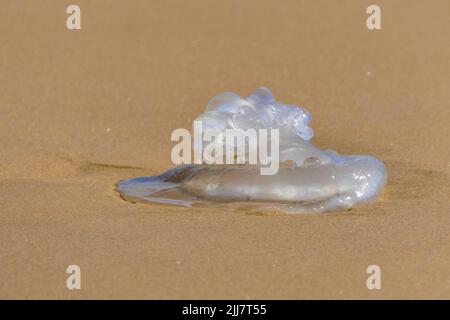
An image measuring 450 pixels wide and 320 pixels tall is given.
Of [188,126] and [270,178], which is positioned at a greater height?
[188,126]

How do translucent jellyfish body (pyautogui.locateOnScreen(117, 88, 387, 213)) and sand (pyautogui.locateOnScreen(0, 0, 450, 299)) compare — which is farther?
translucent jellyfish body (pyautogui.locateOnScreen(117, 88, 387, 213))

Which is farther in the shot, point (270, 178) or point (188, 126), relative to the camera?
point (188, 126)

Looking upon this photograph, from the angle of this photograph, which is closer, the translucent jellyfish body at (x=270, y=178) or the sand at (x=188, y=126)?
the sand at (x=188, y=126)

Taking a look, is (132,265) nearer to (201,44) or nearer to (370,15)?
(201,44)
